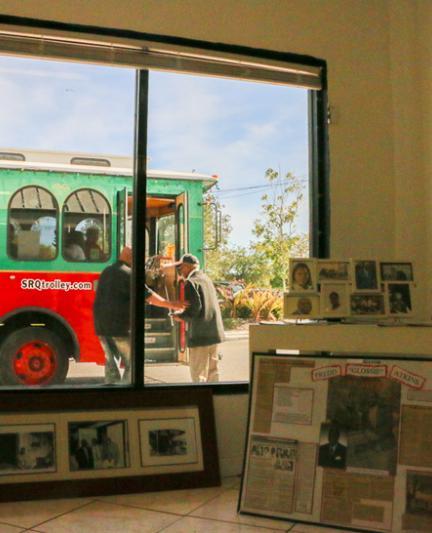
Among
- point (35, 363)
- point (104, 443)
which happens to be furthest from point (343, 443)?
point (35, 363)

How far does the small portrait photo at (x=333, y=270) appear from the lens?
A: 9.39ft

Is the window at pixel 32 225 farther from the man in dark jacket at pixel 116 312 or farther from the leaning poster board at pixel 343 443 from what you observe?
the leaning poster board at pixel 343 443

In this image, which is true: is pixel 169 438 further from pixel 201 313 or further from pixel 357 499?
pixel 357 499

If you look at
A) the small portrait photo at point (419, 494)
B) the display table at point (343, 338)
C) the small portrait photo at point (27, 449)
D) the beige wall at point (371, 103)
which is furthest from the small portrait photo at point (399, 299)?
the small portrait photo at point (27, 449)

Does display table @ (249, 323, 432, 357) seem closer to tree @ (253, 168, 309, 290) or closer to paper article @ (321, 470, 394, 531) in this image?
paper article @ (321, 470, 394, 531)

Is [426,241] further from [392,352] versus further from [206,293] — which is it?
[206,293]

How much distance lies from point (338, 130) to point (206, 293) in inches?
47.5

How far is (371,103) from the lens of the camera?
11.3 ft

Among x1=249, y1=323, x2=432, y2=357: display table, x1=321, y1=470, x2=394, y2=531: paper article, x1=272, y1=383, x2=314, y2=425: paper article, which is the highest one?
x1=249, y1=323, x2=432, y2=357: display table

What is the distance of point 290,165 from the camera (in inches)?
137

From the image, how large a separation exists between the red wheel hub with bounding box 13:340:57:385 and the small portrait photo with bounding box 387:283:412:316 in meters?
1.86

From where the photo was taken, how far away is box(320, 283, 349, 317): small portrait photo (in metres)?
2.81

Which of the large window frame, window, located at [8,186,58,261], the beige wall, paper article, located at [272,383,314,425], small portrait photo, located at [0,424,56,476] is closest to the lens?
paper article, located at [272,383,314,425]

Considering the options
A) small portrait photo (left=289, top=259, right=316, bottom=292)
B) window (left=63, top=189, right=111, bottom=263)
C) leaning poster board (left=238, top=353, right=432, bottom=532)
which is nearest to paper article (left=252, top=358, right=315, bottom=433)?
leaning poster board (left=238, top=353, right=432, bottom=532)
